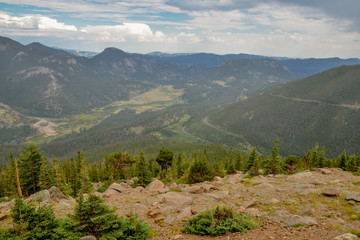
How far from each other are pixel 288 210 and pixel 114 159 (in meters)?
62.4

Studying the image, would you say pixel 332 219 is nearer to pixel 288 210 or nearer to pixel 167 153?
pixel 288 210

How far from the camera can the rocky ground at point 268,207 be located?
1850 cm

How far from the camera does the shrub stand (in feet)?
60.4

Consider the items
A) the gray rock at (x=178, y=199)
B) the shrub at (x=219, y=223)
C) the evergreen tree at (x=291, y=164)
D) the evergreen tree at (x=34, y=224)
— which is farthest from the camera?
the evergreen tree at (x=291, y=164)

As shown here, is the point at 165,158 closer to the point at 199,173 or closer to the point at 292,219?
the point at 199,173

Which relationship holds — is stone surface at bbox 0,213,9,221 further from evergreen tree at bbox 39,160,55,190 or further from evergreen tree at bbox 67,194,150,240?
evergreen tree at bbox 39,160,55,190

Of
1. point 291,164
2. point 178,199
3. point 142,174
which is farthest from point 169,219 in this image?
point 291,164

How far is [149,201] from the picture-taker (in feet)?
99.4

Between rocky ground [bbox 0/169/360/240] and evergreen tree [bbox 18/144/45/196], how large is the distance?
1643 centimetres

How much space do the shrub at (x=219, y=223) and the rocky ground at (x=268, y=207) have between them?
0.54 meters

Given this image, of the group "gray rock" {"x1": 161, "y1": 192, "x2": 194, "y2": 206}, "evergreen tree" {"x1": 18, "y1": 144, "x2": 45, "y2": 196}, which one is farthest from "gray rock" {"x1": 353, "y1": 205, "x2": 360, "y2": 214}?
"evergreen tree" {"x1": 18, "y1": 144, "x2": 45, "y2": 196}

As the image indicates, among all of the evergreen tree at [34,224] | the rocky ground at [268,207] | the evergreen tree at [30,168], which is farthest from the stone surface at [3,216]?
the evergreen tree at [30,168]

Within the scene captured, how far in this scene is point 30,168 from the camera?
48.5m

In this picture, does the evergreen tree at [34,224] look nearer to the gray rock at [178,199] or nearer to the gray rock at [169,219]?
the gray rock at [169,219]
